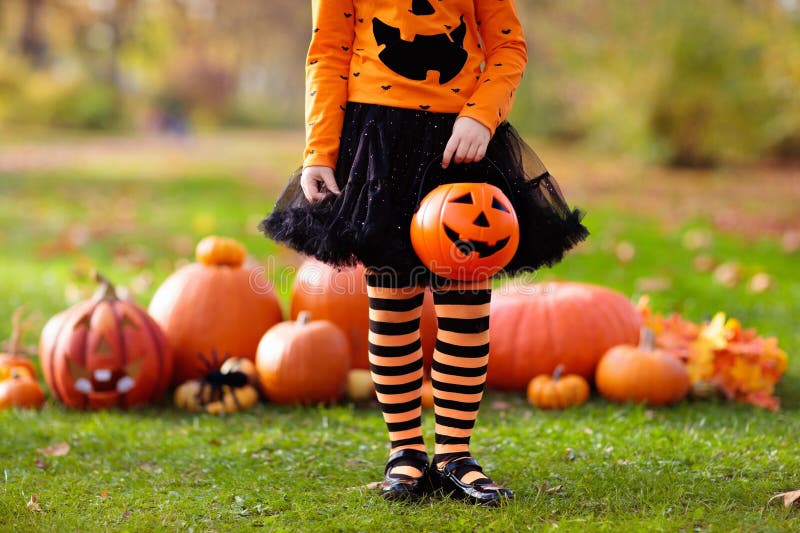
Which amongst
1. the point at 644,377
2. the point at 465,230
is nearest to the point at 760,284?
the point at 644,377

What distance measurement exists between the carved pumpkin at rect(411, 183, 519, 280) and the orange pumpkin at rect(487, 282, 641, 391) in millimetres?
1427

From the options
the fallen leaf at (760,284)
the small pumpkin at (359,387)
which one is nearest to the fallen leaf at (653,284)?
the fallen leaf at (760,284)

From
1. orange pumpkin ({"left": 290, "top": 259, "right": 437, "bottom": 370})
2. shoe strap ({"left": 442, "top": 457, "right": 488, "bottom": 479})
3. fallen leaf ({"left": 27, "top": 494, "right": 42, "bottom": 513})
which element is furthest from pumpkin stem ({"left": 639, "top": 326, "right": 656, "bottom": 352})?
fallen leaf ({"left": 27, "top": 494, "right": 42, "bottom": 513})

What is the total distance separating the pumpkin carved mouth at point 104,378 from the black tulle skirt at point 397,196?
3.98 feet

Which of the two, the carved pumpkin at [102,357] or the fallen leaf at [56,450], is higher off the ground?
the carved pumpkin at [102,357]

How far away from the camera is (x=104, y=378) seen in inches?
123

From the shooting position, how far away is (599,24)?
12602 millimetres

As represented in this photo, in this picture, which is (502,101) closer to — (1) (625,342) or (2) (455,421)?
(2) (455,421)

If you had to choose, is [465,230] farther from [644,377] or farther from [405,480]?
[644,377]

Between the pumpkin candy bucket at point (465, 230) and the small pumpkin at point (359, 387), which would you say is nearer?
the pumpkin candy bucket at point (465, 230)

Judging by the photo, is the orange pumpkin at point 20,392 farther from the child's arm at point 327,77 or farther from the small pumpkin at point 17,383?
the child's arm at point 327,77

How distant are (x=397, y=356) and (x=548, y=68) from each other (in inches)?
591

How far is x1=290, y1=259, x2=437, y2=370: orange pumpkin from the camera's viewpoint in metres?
3.46

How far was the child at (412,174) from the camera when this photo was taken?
6.87ft
